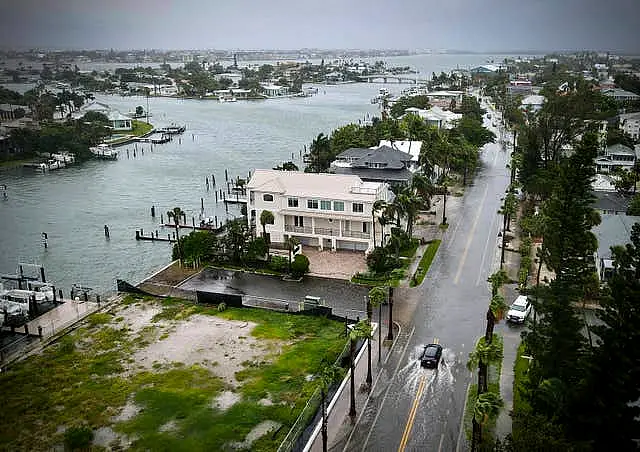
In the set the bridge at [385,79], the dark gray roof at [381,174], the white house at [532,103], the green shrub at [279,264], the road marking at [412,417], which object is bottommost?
the road marking at [412,417]

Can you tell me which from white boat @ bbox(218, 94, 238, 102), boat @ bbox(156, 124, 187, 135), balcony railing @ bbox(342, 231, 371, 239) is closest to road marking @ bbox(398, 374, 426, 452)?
balcony railing @ bbox(342, 231, 371, 239)

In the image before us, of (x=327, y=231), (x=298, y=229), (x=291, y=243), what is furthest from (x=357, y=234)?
(x=291, y=243)

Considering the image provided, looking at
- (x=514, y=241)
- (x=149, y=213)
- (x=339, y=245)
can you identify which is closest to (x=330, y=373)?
(x=339, y=245)

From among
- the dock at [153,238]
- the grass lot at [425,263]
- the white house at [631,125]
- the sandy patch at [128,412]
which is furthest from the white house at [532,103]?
the sandy patch at [128,412]

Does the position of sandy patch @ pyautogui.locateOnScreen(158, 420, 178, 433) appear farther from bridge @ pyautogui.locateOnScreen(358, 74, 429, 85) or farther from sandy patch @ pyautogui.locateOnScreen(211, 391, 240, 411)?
bridge @ pyautogui.locateOnScreen(358, 74, 429, 85)

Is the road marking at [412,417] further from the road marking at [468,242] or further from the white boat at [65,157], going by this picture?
the white boat at [65,157]
